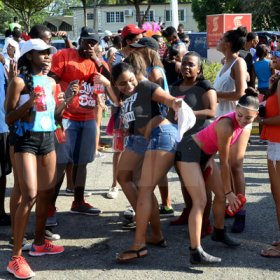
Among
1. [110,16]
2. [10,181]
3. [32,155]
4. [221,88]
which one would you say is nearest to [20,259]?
[32,155]

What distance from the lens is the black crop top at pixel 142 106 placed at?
4141 millimetres

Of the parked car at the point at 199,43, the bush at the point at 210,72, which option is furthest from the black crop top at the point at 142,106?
the parked car at the point at 199,43

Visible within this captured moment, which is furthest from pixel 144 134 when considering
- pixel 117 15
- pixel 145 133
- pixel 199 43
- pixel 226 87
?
pixel 117 15

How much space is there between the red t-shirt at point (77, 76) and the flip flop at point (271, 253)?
220 centimetres

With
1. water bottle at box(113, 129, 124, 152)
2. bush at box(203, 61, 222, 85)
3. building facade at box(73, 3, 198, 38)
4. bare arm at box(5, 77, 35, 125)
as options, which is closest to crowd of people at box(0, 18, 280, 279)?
bare arm at box(5, 77, 35, 125)

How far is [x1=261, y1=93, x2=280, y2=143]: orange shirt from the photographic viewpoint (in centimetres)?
423

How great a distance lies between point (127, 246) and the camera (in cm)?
457

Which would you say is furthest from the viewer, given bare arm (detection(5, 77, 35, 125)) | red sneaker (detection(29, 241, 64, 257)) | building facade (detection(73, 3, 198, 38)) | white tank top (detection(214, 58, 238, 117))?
building facade (detection(73, 3, 198, 38))

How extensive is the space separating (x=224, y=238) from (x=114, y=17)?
71.6m

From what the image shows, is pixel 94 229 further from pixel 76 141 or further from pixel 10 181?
pixel 10 181

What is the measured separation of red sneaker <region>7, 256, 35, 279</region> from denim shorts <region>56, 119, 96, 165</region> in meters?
1.43

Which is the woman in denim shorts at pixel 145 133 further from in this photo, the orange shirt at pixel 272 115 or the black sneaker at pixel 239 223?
the black sneaker at pixel 239 223

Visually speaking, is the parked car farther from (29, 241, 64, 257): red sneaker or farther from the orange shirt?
(29, 241, 64, 257): red sneaker

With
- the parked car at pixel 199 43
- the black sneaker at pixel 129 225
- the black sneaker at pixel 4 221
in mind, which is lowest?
the black sneaker at pixel 129 225
